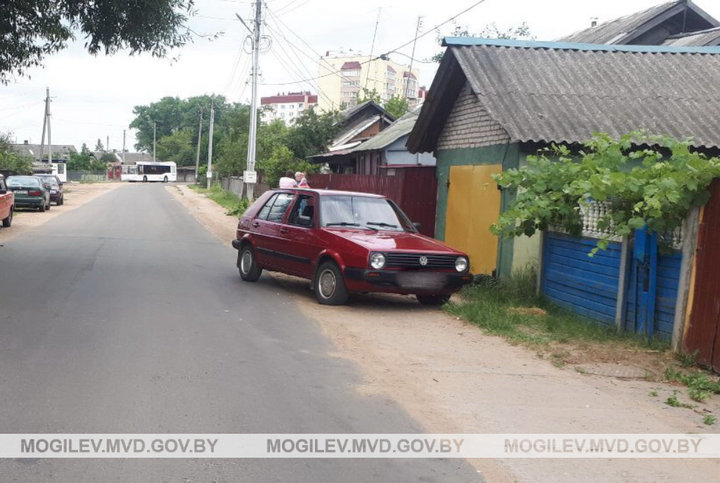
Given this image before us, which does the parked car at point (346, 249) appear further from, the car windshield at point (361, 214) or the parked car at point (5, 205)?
the parked car at point (5, 205)

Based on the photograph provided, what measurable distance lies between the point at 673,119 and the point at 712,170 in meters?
5.82

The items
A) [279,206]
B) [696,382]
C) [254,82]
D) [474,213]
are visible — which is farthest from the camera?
[254,82]

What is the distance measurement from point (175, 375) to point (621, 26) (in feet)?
77.2

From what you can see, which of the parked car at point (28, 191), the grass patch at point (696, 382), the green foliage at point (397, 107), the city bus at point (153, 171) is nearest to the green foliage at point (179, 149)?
the city bus at point (153, 171)

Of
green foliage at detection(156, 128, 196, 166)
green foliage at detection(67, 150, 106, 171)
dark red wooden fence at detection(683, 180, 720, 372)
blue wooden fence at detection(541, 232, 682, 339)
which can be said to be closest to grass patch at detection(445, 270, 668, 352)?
blue wooden fence at detection(541, 232, 682, 339)

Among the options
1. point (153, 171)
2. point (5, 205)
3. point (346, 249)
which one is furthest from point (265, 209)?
point (153, 171)

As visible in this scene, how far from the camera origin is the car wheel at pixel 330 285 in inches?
416

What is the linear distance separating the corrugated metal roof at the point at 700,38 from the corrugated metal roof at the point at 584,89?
24.8 feet

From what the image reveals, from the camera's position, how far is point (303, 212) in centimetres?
1187

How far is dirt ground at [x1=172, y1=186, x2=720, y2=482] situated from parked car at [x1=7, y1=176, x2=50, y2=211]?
24792mm

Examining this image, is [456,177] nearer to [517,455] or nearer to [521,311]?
[521,311]

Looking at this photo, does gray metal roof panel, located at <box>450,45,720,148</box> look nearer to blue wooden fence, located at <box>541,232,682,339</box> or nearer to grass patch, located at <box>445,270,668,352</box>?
blue wooden fence, located at <box>541,232,682,339</box>

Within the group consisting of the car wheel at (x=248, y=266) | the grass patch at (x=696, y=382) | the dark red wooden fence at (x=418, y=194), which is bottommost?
the grass patch at (x=696, y=382)

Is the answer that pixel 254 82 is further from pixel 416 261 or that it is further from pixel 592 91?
pixel 416 261
